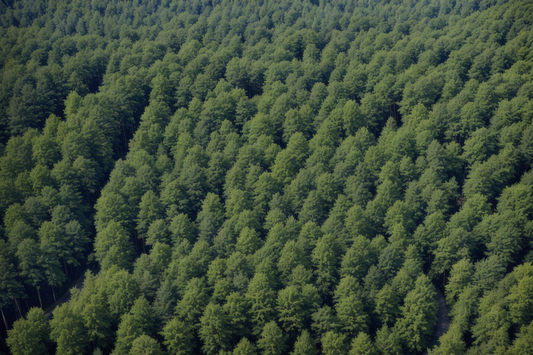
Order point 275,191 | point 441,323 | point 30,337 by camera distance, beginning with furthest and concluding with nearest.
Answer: point 275,191
point 441,323
point 30,337

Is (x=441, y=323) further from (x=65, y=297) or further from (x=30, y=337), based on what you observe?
(x=65, y=297)

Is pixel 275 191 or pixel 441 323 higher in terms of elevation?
pixel 275 191

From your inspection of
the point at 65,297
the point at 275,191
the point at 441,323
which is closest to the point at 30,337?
the point at 65,297

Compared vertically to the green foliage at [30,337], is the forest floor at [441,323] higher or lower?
lower

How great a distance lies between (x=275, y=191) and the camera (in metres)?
107

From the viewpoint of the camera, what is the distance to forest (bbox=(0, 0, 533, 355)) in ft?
266

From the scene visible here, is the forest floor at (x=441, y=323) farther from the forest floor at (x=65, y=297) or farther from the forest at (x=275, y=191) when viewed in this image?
the forest floor at (x=65, y=297)

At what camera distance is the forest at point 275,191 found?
81125 millimetres

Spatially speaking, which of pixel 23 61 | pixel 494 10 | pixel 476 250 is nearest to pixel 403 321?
pixel 476 250

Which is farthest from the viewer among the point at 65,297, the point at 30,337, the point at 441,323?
the point at 65,297

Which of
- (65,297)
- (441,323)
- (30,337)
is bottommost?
(441,323)

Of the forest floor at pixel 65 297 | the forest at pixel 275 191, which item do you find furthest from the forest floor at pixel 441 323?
the forest floor at pixel 65 297

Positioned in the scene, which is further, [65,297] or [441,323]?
[65,297]

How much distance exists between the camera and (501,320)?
7669cm
